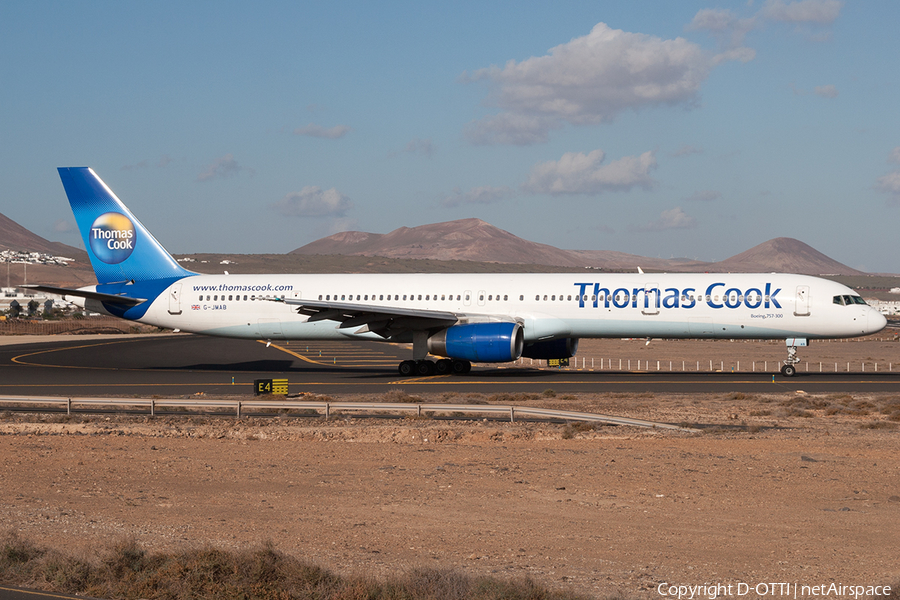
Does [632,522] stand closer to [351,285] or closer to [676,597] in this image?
[676,597]

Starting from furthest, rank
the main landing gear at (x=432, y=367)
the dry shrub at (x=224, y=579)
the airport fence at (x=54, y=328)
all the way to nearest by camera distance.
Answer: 1. the airport fence at (x=54, y=328)
2. the main landing gear at (x=432, y=367)
3. the dry shrub at (x=224, y=579)

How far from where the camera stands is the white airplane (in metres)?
36.1

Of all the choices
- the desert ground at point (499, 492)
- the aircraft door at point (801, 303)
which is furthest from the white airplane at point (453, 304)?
the desert ground at point (499, 492)

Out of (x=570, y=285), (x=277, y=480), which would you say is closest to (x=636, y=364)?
(x=570, y=285)

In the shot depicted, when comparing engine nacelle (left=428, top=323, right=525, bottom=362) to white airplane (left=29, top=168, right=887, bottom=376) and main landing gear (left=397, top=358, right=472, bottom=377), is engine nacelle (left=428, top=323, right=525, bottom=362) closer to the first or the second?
white airplane (left=29, top=168, right=887, bottom=376)

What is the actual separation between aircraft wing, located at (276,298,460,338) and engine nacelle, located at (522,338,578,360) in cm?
420

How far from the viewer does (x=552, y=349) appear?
3953cm

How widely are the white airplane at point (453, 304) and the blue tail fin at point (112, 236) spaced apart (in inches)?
2.0

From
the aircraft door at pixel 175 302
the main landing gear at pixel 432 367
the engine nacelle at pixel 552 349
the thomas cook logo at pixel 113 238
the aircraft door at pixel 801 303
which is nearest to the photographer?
the aircraft door at pixel 801 303

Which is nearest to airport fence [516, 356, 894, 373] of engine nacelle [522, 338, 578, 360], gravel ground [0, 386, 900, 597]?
engine nacelle [522, 338, 578, 360]

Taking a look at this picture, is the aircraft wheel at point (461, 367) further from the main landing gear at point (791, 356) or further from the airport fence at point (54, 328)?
the airport fence at point (54, 328)

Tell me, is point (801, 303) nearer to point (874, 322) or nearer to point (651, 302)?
point (874, 322)

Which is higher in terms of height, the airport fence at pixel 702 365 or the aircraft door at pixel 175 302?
the aircraft door at pixel 175 302

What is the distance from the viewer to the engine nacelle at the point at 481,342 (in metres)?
34.9
